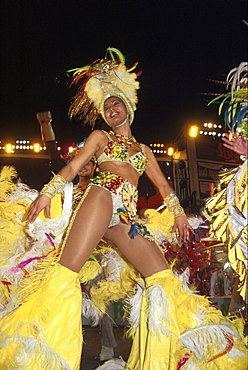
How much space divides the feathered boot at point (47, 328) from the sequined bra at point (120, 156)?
82 centimetres

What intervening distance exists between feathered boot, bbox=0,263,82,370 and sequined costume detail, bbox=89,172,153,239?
1.64 feet

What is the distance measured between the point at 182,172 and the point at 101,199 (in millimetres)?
14156

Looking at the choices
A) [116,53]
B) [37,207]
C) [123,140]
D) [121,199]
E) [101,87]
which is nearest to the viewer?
[37,207]

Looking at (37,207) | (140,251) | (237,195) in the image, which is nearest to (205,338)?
(140,251)

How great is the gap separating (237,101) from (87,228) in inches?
42.0

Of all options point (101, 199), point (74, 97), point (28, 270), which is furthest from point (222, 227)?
point (74, 97)

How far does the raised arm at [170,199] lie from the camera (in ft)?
8.74

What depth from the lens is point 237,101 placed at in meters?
1.76

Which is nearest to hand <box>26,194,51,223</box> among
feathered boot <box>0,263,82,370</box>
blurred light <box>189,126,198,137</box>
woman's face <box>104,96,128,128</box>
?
feathered boot <box>0,263,82,370</box>

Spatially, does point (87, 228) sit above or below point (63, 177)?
below

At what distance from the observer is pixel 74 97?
2.91 meters

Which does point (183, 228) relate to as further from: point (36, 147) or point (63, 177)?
point (36, 147)

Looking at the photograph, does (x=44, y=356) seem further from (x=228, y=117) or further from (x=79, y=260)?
(x=228, y=117)

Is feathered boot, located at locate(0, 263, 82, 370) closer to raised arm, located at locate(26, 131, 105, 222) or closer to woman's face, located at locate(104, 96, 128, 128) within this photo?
raised arm, located at locate(26, 131, 105, 222)
